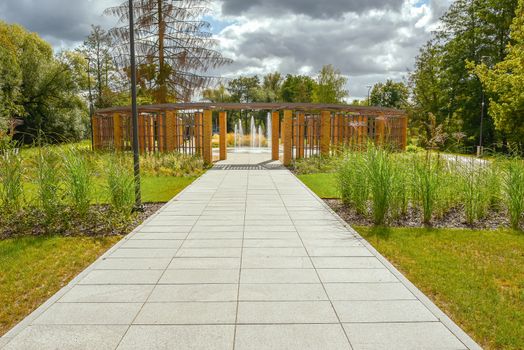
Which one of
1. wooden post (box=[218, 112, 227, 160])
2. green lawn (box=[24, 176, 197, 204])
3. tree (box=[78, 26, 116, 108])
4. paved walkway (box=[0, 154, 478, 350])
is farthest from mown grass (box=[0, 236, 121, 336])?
tree (box=[78, 26, 116, 108])

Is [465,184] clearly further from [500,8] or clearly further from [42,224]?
[500,8]

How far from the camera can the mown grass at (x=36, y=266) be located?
4.14 m

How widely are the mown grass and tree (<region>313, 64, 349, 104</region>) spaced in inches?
1617

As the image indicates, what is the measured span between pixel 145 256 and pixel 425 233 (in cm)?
469

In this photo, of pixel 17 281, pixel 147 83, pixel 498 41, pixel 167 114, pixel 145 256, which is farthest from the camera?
pixel 498 41

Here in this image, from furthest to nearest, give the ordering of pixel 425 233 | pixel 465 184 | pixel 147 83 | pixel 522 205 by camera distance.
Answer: pixel 147 83
pixel 465 184
pixel 522 205
pixel 425 233

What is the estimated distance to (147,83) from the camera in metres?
28.4

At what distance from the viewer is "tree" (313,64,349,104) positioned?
4512cm

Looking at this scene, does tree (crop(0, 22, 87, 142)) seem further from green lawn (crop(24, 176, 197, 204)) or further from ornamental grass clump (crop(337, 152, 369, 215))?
ornamental grass clump (crop(337, 152, 369, 215))

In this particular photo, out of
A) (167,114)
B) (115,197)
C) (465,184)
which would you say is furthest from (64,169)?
(167,114)

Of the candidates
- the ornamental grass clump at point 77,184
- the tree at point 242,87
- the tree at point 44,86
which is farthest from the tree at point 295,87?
the ornamental grass clump at point 77,184

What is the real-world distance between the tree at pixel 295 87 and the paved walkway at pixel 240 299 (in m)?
50.5

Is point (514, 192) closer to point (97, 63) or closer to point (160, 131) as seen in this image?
point (160, 131)

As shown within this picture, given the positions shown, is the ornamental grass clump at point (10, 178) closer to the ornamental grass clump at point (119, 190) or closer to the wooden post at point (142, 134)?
the ornamental grass clump at point (119, 190)
